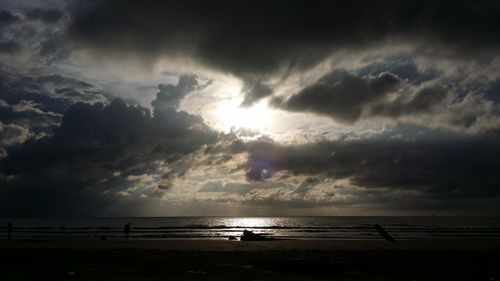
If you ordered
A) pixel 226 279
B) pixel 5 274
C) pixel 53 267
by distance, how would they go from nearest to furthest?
pixel 226 279
pixel 5 274
pixel 53 267

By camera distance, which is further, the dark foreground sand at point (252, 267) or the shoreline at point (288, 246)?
the shoreline at point (288, 246)

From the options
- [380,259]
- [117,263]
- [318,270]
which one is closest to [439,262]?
[380,259]

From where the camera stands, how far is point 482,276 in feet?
50.4

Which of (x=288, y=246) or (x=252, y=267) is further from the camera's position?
(x=288, y=246)

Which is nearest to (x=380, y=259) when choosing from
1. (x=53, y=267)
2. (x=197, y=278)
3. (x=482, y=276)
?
(x=482, y=276)

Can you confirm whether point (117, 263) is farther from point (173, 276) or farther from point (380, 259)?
point (380, 259)

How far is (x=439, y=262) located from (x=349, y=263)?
13.9 ft

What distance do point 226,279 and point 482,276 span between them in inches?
354

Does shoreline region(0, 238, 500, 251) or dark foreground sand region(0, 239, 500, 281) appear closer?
dark foreground sand region(0, 239, 500, 281)

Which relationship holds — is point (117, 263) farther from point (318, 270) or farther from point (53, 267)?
point (318, 270)

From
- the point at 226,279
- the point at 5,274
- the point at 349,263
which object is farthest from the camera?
the point at 349,263

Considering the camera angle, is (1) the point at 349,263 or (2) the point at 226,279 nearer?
(2) the point at 226,279

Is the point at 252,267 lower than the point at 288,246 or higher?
higher

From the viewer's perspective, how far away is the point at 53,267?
18.2m
